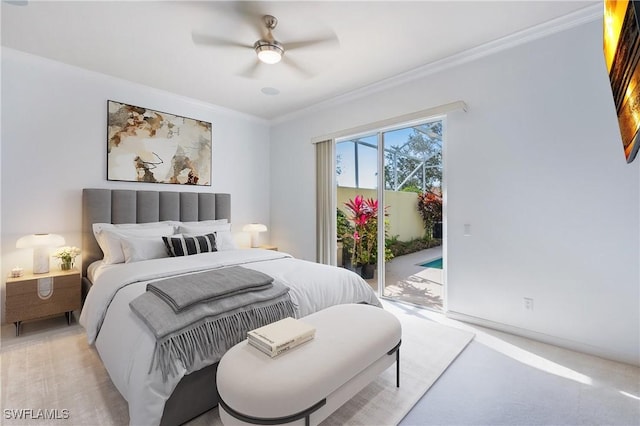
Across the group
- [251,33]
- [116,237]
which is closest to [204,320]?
[116,237]

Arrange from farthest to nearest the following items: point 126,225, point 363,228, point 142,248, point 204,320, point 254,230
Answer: point 254,230 < point 363,228 < point 126,225 < point 142,248 < point 204,320

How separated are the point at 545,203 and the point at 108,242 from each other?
13.6 ft

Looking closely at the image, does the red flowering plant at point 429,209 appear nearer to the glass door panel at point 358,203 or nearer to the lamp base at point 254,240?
the glass door panel at point 358,203

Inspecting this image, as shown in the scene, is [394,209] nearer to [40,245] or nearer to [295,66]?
[295,66]

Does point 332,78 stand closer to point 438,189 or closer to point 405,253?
point 438,189

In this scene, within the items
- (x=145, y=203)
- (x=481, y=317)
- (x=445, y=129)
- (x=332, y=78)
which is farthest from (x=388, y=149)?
(x=145, y=203)

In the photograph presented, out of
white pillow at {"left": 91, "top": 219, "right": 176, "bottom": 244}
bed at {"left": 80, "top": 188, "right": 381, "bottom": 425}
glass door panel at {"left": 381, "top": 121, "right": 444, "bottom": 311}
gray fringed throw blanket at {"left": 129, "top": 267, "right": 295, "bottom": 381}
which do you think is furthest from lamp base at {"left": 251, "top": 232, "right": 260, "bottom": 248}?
gray fringed throw blanket at {"left": 129, "top": 267, "right": 295, "bottom": 381}

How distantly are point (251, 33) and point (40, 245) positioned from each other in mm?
2822

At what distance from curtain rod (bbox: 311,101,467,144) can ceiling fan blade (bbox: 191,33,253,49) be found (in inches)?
65.3

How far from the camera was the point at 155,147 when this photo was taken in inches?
148

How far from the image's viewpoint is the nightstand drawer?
2596mm

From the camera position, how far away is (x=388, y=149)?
381 cm

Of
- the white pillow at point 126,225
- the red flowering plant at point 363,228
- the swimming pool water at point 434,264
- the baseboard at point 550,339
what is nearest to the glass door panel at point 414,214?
the swimming pool water at point 434,264

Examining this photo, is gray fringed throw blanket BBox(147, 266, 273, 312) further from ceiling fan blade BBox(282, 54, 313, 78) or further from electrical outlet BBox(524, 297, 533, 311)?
electrical outlet BBox(524, 297, 533, 311)
